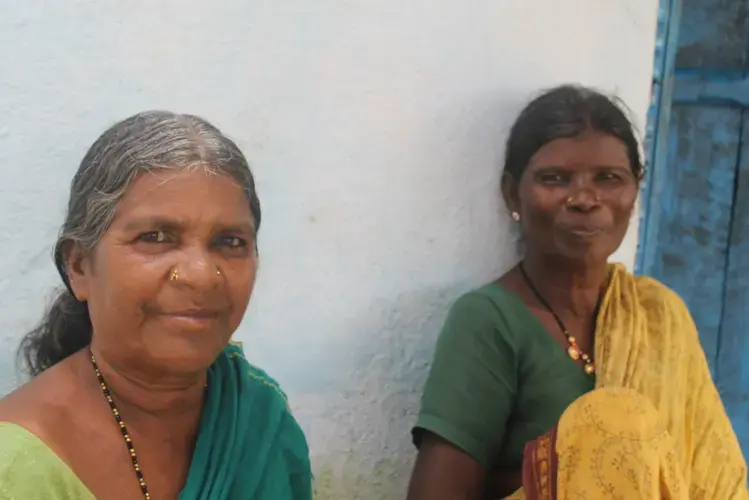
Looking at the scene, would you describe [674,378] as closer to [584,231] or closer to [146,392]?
[584,231]

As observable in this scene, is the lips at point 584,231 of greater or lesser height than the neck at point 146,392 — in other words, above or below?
above

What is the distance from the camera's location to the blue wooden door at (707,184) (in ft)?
5.70

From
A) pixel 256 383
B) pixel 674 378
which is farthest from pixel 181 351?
pixel 674 378

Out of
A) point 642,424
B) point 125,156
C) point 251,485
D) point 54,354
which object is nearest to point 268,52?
point 125,156

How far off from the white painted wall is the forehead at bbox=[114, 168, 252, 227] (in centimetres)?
38

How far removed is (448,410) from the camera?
1.21 m

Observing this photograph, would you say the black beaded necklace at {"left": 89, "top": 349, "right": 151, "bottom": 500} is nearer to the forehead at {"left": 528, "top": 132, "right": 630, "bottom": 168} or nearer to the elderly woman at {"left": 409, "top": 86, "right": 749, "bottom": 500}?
the elderly woman at {"left": 409, "top": 86, "right": 749, "bottom": 500}

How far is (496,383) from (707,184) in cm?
92

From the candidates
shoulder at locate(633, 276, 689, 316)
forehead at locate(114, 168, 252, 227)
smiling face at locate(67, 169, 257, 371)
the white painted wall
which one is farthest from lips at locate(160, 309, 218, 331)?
shoulder at locate(633, 276, 689, 316)

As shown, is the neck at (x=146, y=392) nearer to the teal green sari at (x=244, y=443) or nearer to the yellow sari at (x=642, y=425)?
the teal green sari at (x=244, y=443)

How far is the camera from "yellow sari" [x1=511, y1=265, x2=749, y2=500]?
3.01 ft

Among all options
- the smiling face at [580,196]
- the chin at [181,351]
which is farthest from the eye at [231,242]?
the smiling face at [580,196]

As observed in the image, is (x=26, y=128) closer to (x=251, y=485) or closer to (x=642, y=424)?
(x=251, y=485)

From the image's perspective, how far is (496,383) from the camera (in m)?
1.22
